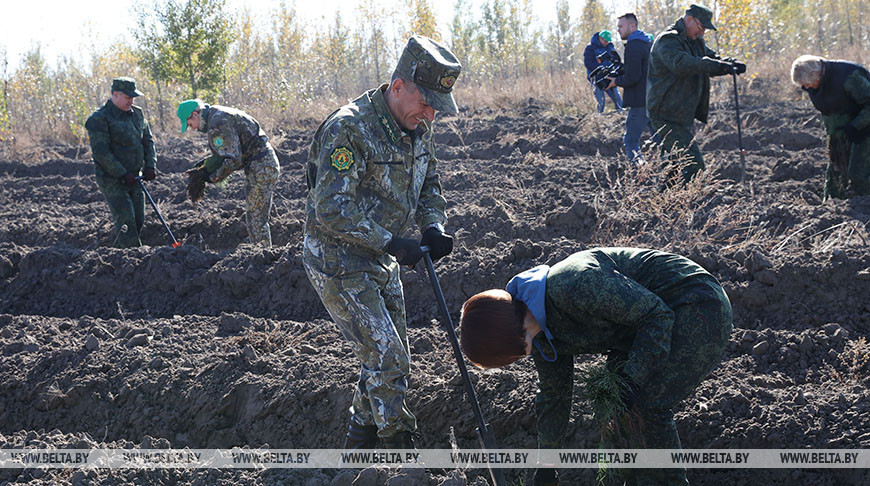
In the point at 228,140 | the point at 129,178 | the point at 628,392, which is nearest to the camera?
the point at 628,392

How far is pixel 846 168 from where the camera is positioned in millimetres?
7504

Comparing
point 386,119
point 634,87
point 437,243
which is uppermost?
point 386,119

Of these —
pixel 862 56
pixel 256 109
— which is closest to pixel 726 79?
pixel 862 56

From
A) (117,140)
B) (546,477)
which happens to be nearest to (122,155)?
(117,140)

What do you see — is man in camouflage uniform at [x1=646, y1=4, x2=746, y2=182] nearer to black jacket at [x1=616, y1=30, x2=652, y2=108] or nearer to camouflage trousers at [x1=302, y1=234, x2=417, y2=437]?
black jacket at [x1=616, y1=30, x2=652, y2=108]

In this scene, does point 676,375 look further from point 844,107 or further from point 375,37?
point 375,37

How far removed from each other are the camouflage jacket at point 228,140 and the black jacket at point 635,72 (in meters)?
4.14

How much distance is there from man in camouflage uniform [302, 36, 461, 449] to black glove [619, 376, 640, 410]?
1054mm

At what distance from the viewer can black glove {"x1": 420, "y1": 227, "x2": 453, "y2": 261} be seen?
11.7ft

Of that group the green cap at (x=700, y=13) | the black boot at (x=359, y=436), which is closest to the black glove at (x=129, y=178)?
the black boot at (x=359, y=436)

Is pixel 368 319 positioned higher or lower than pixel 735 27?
lower

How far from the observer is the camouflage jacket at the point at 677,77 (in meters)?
7.02

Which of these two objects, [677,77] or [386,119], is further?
[677,77]

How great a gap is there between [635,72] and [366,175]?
6.01 meters
